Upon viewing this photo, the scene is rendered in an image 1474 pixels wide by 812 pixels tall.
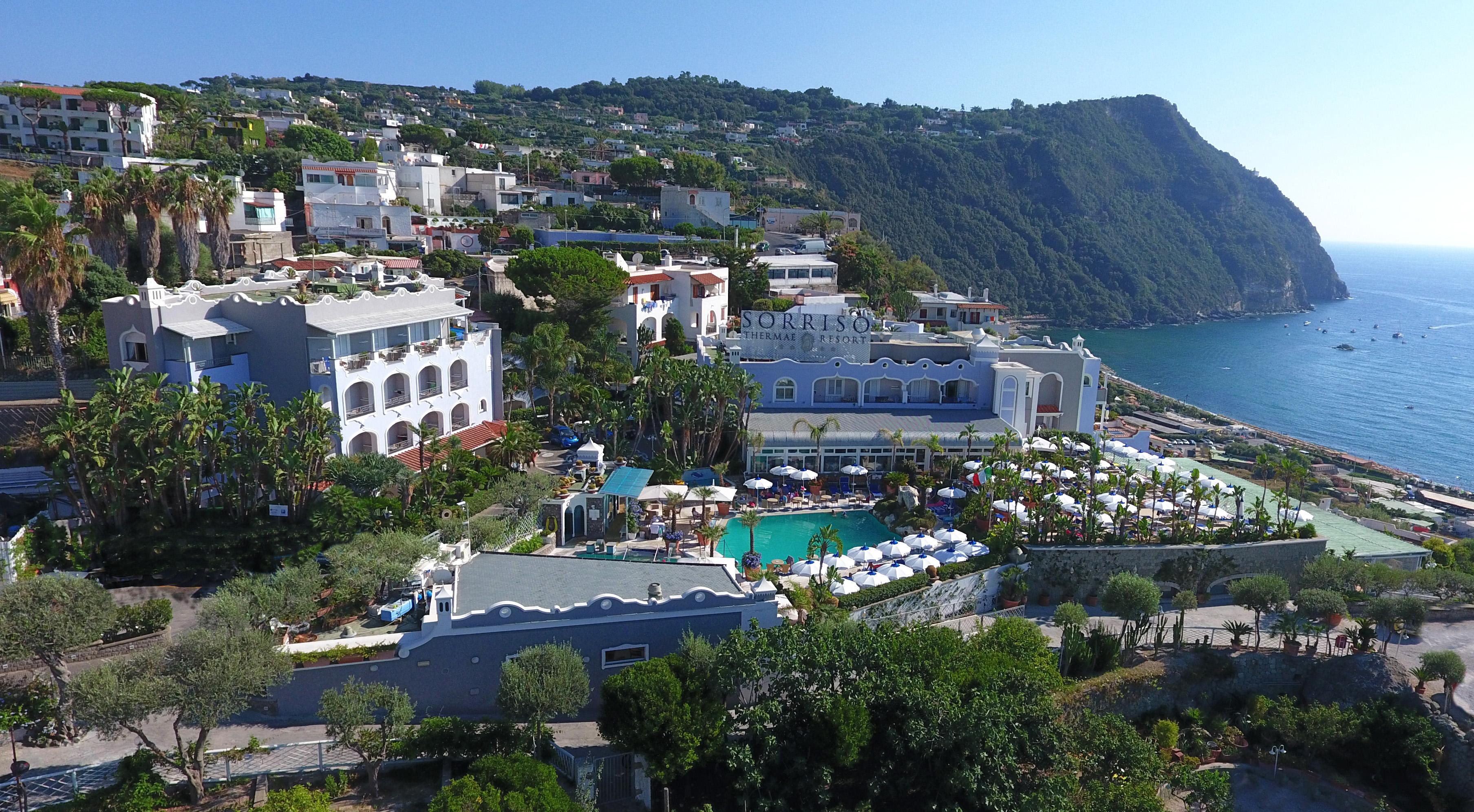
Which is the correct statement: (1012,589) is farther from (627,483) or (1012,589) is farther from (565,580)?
(565,580)

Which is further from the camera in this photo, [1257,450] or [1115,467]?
[1257,450]

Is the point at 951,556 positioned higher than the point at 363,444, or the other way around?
the point at 363,444

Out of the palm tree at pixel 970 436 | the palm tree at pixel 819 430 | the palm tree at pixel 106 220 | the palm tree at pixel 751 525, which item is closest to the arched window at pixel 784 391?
the palm tree at pixel 819 430

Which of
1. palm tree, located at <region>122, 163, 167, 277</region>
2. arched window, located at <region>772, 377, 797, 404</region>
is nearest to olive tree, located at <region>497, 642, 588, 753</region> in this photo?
arched window, located at <region>772, 377, 797, 404</region>

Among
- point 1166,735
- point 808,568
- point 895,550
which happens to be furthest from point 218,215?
point 1166,735

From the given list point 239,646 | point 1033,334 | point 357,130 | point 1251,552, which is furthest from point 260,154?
point 1033,334

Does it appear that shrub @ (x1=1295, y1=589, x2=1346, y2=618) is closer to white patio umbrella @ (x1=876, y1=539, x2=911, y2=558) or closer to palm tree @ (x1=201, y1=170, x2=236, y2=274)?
white patio umbrella @ (x1=876, y1=539, x2=911, y2=558)

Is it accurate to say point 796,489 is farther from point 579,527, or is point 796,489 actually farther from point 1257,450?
point 1257,450

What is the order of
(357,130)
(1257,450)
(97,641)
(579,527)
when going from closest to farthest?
1. (97,641)
2. (579,527)
3. (1257,450)
4. (357,130)

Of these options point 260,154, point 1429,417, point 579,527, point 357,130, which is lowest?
point 1429,417
